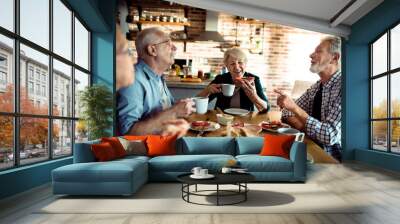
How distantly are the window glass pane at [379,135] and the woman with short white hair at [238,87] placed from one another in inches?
94.0

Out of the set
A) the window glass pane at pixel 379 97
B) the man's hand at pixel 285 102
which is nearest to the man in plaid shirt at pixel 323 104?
the man's hand at pixel 285 102

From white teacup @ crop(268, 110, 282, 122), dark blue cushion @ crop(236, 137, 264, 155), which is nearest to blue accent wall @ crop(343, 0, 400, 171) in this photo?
white teacup @ crop(268, 110, 282, 122)

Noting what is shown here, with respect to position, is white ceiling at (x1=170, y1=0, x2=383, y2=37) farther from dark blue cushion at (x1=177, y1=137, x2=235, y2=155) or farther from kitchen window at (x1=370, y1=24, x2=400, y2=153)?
dark blue cushion at (x1=177, y1=137, x2=235, y2=155)

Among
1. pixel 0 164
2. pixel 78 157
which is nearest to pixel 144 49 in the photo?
pixel 78 157

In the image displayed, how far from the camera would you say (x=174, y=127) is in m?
7.51

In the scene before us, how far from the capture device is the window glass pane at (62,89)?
586 centimetres

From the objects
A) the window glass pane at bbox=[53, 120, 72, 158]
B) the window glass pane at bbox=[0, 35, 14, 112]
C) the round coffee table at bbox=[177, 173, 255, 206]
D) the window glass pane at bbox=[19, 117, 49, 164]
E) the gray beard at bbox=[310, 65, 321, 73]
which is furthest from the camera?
the gray beard at bbox=[310, 65, 321, 73]

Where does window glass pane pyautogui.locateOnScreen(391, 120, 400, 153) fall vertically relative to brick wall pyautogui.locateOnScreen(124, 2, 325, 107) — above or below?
below

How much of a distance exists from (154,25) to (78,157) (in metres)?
3.66

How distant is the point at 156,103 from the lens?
7492 millimetres

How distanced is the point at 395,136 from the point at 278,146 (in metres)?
2.84

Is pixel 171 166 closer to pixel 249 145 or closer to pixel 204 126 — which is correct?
pixel 249 145

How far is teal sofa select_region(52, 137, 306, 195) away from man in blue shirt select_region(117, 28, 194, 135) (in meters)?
1.31

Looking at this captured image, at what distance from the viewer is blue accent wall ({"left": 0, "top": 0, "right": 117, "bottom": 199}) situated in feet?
14.7
